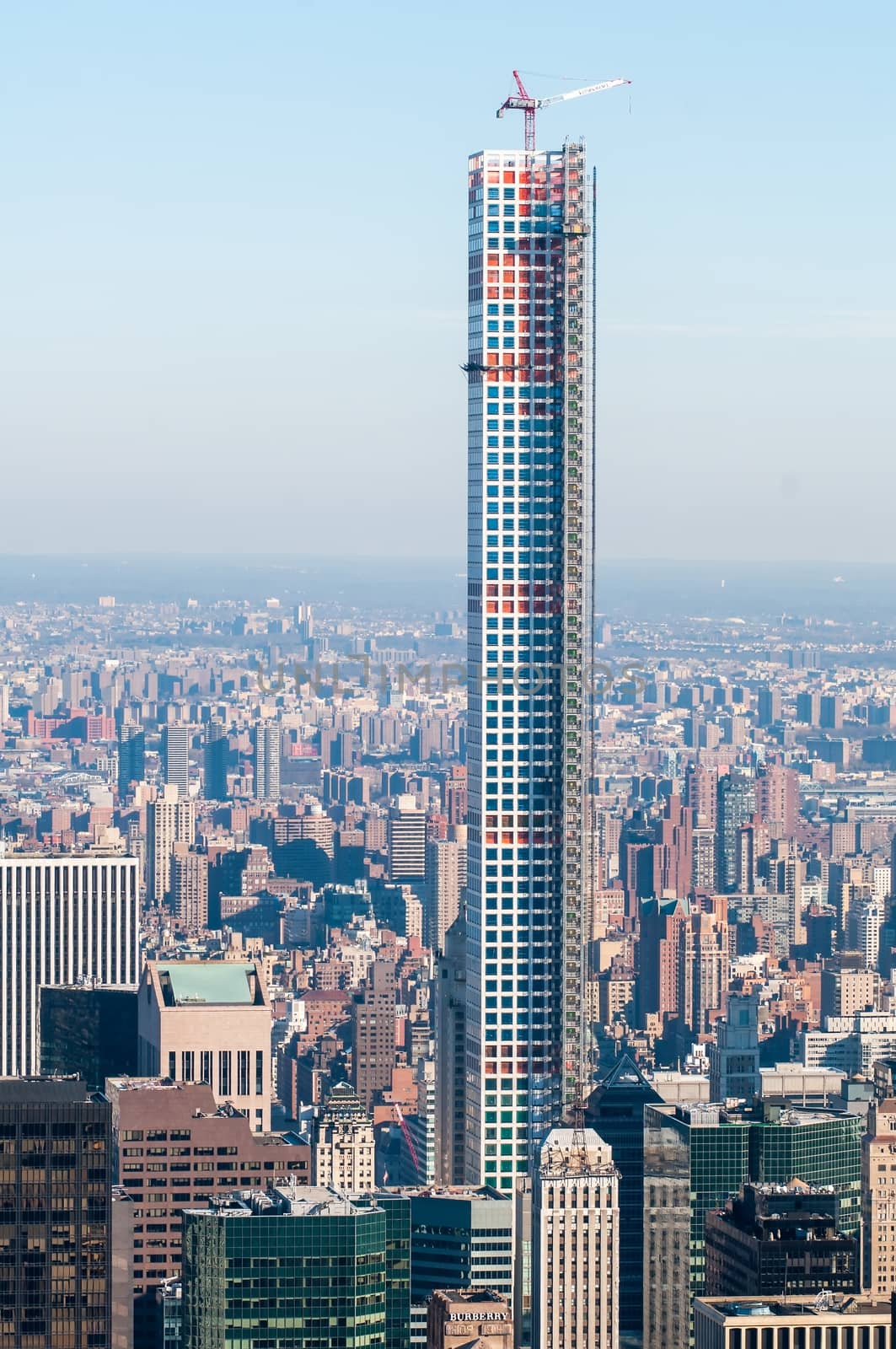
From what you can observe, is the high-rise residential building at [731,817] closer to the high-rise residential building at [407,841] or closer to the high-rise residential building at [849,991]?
the high-rise residential building at [407,841]

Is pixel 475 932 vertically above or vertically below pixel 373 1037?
above

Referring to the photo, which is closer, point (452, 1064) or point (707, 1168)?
point (707, 1168)

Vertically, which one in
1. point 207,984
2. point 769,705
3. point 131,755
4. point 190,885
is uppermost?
point 769,705

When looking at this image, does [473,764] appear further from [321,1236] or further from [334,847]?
[334,847]

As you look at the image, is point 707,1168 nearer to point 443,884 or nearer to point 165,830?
point 443,884

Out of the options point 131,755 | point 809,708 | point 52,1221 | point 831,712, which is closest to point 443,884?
point 809,708

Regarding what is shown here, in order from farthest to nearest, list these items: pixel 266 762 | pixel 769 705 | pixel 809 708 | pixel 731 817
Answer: pixel 266 762 → pixel 809 708 → pixel 769 705 → pixel 731 817

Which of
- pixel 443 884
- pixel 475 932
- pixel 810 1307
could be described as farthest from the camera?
pixel 443 884
